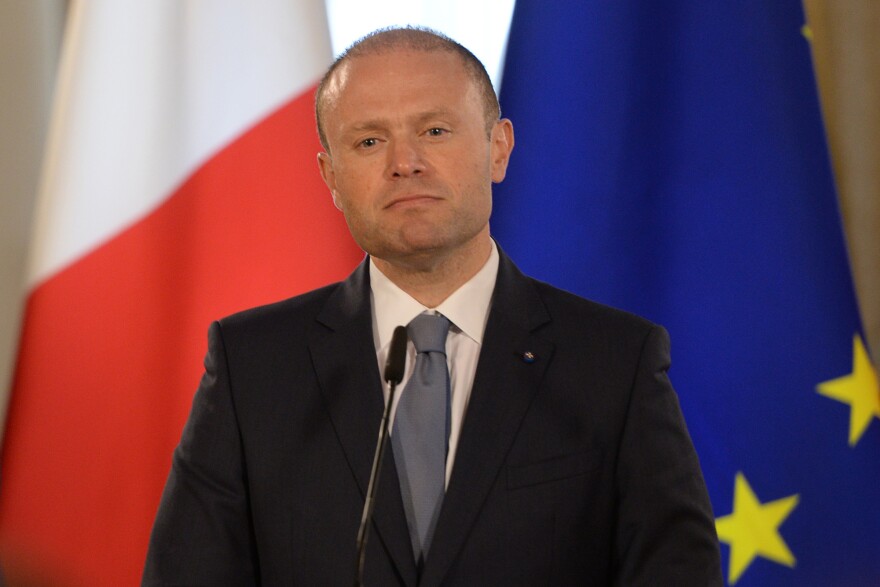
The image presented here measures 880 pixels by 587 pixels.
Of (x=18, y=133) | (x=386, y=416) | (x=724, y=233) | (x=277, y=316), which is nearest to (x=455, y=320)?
(x=277, y=316)

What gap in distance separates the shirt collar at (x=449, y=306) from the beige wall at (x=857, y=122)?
991 mm

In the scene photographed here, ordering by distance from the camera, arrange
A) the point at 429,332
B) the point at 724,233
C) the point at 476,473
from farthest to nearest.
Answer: the point at 724,233 → the point at 429,332 → the point at 476,473

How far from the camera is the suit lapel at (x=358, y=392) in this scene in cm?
126

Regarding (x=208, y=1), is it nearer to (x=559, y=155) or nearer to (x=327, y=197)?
(x=327, y=197)

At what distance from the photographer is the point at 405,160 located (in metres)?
1.39

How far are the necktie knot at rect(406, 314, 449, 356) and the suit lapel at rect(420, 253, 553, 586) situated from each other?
6 cm

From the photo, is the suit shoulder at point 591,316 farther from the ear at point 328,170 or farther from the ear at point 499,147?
the ear at point 328,170

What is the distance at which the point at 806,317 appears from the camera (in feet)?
6.53

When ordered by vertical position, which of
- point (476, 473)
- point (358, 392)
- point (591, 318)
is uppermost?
point (591, 318)

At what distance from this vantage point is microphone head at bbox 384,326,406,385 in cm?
108

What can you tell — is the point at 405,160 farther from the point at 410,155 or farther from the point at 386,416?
the point at 386,416

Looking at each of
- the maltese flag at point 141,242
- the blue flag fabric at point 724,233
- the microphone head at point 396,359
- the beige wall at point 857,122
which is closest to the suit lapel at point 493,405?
the microphone head at point 396,359

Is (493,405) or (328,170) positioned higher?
(328,170)

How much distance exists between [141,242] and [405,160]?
0.90 metres
